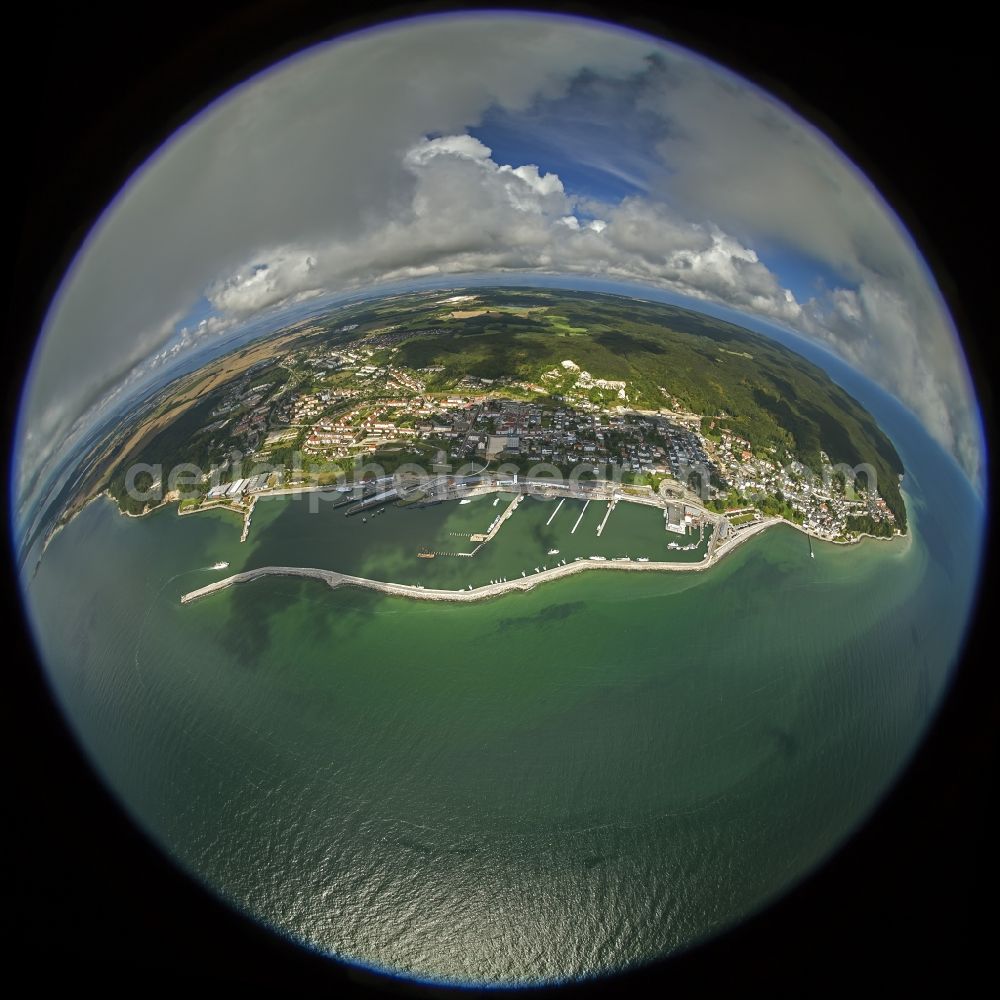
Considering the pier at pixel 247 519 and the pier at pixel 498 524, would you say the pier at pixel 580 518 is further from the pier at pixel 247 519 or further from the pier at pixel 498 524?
the pier at pixel 247 519

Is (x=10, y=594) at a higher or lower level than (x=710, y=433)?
lower

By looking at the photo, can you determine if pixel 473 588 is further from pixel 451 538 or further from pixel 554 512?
pixel 554 512

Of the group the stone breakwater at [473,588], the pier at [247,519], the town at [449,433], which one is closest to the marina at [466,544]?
the stone breakwater at [473,588]

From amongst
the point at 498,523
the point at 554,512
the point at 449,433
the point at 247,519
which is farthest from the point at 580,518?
the point at 247,519

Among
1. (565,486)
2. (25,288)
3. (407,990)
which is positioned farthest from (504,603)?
(25,288)

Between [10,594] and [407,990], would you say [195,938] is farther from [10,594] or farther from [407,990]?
[10,594]

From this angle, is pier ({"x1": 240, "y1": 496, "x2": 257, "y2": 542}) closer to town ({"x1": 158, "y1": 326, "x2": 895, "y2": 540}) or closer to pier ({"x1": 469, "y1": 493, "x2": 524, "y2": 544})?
town ({"x1": 158, "y1": 326, "x2": 895, "y2": 540})
